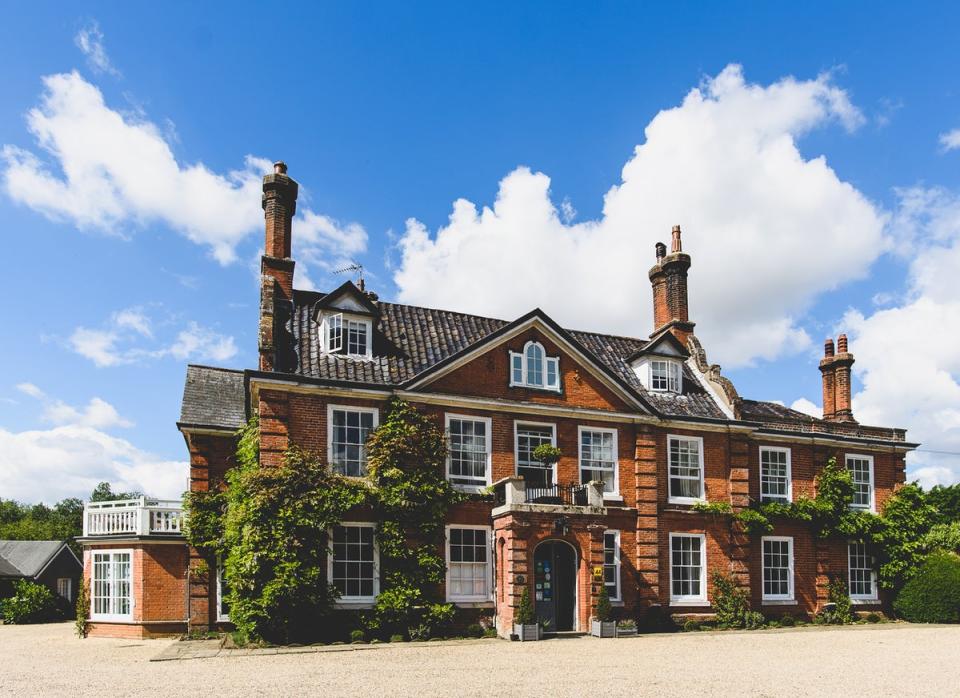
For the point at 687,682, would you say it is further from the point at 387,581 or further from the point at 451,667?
the point at 387,581

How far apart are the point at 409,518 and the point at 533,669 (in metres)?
7.02

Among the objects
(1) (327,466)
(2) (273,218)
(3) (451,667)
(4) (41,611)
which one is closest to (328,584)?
(1) (327,466)

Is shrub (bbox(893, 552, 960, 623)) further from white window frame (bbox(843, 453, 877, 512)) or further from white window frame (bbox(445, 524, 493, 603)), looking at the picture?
white window frame (bbox(445, 524, 493, 603))

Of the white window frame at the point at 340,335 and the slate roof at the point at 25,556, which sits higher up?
the white window frame at the point at 340,335

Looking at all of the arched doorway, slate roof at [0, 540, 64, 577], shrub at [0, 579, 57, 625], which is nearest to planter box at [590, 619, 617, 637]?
the arched doorway

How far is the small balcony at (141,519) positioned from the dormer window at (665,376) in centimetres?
1665

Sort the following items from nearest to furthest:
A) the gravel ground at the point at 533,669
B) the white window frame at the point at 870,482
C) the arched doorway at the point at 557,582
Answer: the gravel ground at the point at 533,669 < the arched doorway at the point at 557,582 < the white window frame at the point at 870,482

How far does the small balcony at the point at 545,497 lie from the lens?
22.2 m

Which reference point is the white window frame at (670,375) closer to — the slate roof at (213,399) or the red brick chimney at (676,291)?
the red brick chimney at (676,291)

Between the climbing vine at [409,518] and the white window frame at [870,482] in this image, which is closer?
the climbing vine at [409,518]

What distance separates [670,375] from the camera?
28.6 meters

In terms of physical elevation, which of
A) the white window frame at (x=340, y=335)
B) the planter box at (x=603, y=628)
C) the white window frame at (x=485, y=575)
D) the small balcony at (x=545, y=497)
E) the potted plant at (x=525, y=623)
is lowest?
the planter box at (x=603, y=628)

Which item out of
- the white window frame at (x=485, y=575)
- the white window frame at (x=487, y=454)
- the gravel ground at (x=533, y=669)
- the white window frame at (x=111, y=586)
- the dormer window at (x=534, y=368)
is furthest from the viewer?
the dormer window at (x=534, y=368)

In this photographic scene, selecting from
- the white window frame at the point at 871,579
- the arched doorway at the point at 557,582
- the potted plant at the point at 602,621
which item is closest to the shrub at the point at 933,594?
the white window frame at the point at 871,579
